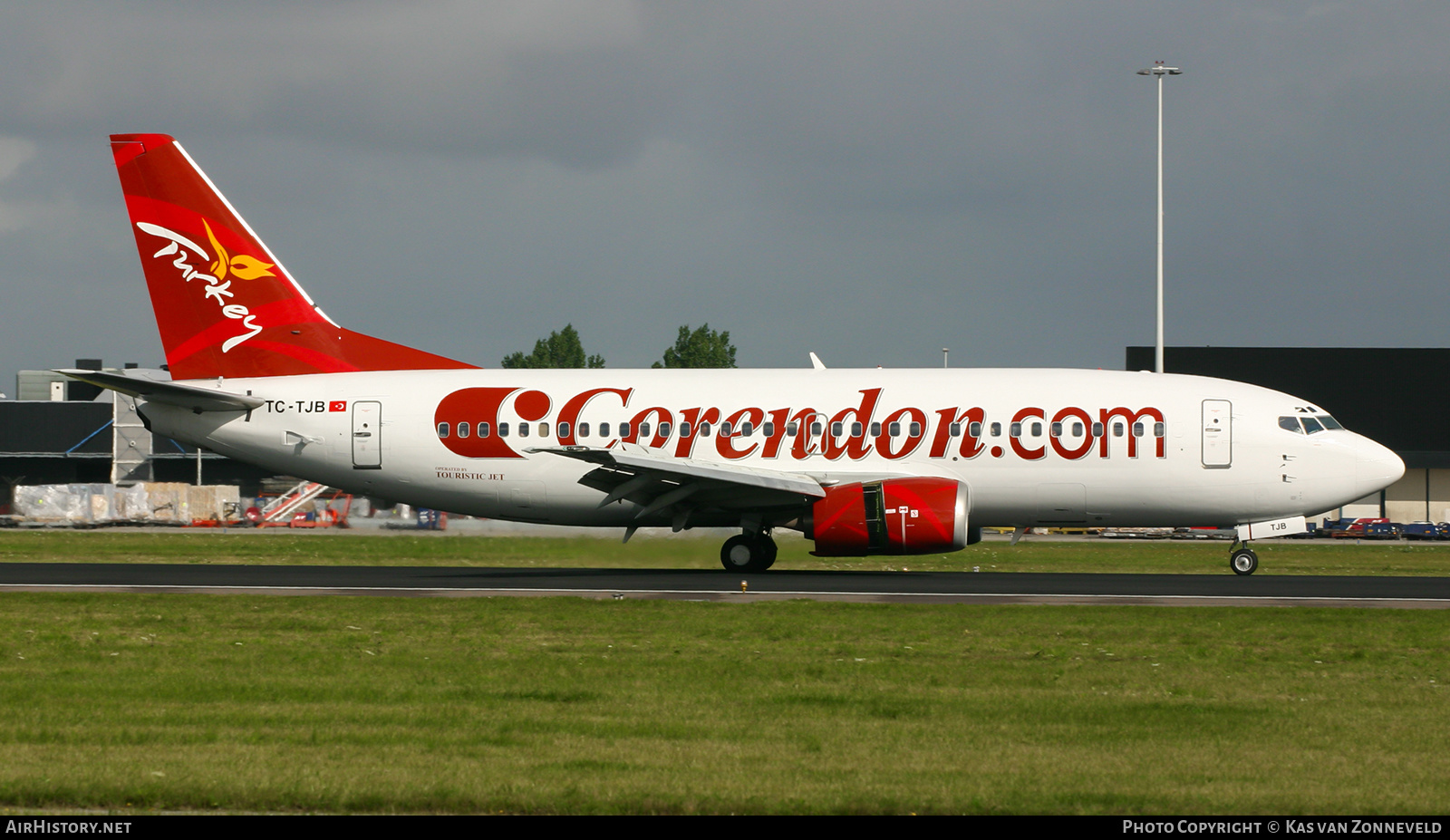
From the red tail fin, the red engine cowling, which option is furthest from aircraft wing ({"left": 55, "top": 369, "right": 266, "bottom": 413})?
the red engine cowling

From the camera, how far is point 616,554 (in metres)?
27.4

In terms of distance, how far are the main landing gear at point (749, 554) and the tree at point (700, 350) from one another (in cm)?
9409

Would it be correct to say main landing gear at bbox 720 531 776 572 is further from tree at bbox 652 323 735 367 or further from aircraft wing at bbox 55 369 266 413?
tree at bbox 652 323 735 367

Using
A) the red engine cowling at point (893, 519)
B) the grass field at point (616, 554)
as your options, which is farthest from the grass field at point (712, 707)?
the grass field at point (616, 554)

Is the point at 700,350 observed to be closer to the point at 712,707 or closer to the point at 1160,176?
the point at 1160,176

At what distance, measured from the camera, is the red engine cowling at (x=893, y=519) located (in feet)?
80.8

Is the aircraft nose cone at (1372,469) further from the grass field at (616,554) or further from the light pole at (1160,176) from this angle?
the light pole at (1160,176)

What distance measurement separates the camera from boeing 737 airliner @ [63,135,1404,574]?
2634 cm

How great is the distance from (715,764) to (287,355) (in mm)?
22403

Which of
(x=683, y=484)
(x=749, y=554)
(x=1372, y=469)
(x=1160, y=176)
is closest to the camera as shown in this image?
(x=683, y=484)

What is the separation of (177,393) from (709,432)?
10396 mm

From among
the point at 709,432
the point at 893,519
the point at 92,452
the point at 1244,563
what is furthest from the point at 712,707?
the point at 92,452
